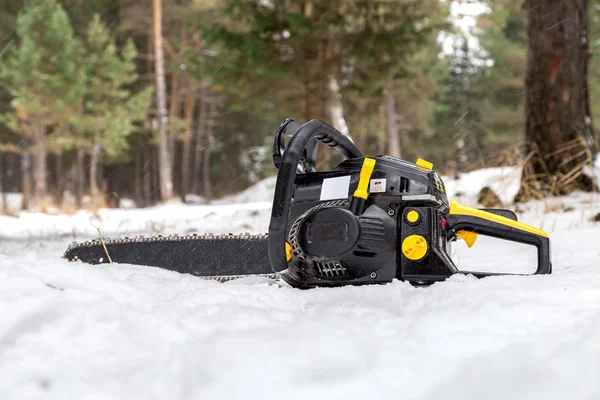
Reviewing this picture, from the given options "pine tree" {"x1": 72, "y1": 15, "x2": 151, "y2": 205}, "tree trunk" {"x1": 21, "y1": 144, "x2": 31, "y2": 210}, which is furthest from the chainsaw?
"pine tree" {"x1": 72, "y1": 15, "x2": 151, "y2": 205}

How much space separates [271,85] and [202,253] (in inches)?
279

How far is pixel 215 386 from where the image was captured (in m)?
1.08

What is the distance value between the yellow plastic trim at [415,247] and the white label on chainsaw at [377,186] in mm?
202

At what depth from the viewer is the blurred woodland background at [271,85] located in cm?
545

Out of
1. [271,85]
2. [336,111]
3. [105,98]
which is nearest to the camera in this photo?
[271,85]

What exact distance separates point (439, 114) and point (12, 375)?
90.1 feet

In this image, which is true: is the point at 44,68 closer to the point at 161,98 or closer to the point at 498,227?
the point at 161,98

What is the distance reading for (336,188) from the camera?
6.53ft

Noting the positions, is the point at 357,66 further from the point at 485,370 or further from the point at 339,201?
the point at 485,370

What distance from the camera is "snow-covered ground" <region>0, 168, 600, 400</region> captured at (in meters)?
1.08

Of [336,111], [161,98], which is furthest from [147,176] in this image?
[336,111]

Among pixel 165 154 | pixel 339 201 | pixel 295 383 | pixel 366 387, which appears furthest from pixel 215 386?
pixel 165 154

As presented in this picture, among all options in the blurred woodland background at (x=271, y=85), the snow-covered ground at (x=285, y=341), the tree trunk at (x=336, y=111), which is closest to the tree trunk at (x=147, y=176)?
the blurred woodland background at (x=271, y=85)

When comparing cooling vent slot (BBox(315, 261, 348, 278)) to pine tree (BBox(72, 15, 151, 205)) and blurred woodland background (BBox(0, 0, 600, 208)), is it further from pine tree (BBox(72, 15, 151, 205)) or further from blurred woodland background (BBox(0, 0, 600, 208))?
pine tree (BBox(72, 15, 151, 205))
